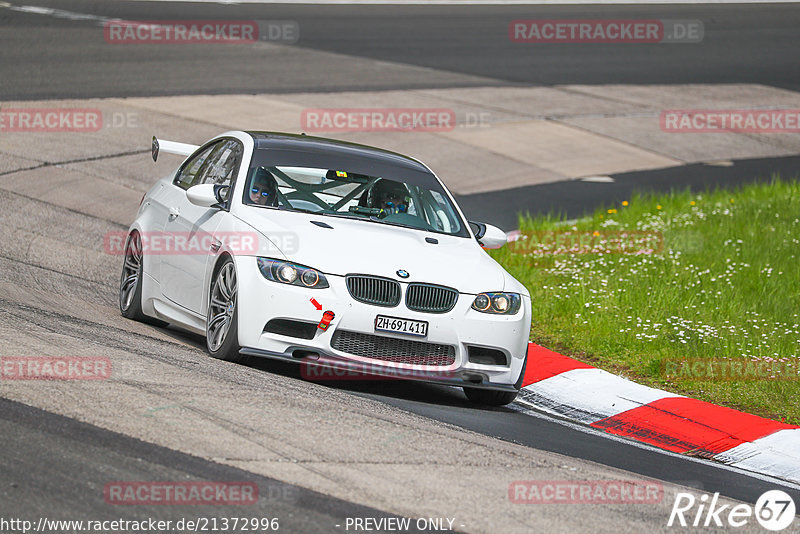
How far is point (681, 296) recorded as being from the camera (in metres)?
11.4

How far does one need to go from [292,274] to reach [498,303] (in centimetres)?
140

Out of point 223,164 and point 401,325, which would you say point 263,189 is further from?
point 401,325

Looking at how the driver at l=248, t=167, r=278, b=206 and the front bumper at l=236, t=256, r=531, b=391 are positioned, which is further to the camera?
the driver at l=248, t=167, r=278, b=206

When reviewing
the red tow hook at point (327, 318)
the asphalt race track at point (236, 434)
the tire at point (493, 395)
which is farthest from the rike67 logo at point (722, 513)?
the red tow hook at point (327, 318)

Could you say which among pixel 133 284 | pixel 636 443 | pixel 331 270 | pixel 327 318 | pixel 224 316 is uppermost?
pixel 331 270

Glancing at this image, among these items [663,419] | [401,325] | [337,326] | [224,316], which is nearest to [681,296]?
[663,419]

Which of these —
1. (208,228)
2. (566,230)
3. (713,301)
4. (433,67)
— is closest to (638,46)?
(433,67)

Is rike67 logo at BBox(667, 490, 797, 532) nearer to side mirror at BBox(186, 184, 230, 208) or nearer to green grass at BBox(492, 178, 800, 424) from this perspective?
green grass at BBox(492, 178, 800, 424)

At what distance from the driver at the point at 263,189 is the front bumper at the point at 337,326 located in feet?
2.94

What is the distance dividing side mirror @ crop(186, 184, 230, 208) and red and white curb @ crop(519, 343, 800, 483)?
Answer: 259 cm

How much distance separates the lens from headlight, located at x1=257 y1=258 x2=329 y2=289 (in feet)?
25.5

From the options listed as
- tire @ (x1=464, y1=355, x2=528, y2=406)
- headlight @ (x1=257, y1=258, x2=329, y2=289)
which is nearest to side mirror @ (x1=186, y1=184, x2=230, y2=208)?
headlight @ (x1=257, y1=258, x2=329, y2=289)

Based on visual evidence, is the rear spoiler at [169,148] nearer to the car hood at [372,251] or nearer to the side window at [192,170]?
the side window at [192,170]

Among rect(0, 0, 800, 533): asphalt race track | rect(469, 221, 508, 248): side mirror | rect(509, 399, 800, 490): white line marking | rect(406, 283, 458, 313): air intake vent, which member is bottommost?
rect(509, 399, 800, 490): white line marking
